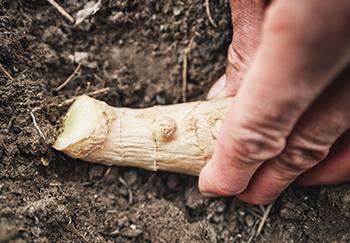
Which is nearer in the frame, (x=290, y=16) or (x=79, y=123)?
(x=290, y=16)

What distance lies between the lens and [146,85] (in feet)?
5.85

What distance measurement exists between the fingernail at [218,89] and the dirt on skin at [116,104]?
3.4 inches

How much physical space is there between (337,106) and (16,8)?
116 cm

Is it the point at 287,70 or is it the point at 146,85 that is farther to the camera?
the point at 146,85

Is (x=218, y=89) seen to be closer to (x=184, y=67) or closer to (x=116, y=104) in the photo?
(x=184, y=67)

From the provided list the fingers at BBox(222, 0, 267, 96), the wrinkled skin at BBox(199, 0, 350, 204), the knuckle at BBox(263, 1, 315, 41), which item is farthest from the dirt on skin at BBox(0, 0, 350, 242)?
the knuckle at BBox(263, 1, 315, 41)

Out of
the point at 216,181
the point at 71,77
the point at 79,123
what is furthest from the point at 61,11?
the point at 216,181

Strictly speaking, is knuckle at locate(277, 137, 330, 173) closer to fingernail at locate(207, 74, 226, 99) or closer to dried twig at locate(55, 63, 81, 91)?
fingernail at locate(207, 74, 226, 99)

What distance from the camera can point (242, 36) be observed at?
1472 mm

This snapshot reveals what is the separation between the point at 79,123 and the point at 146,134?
0.22 m

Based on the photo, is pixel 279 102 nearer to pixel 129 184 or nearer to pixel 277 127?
pixel 277 127

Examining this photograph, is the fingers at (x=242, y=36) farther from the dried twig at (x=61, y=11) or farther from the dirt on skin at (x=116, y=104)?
the dried twig at (x=61, y=11)

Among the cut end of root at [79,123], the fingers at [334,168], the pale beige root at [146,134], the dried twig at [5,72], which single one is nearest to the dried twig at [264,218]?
the fingers at [334,168]

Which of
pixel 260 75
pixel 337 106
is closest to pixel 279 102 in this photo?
pixel 260 75
